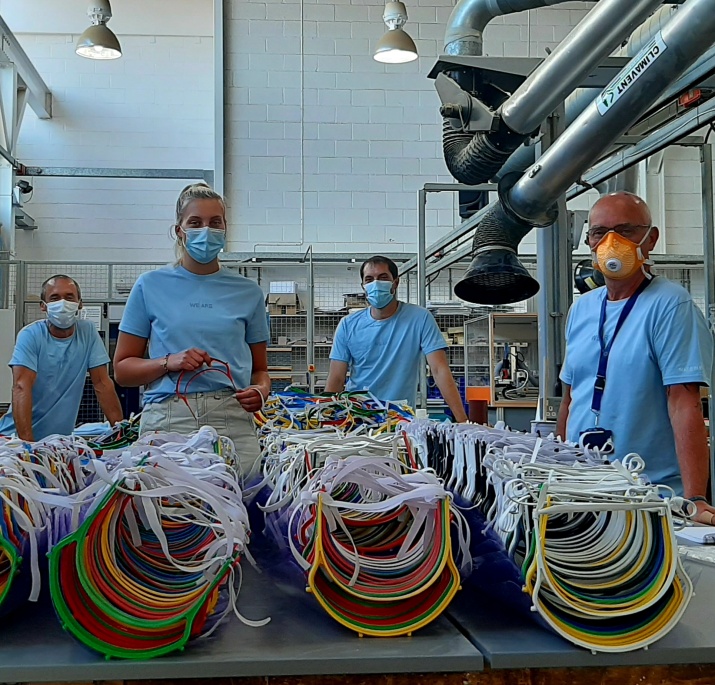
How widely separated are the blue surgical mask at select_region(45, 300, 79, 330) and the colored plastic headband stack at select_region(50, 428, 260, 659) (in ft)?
10.1

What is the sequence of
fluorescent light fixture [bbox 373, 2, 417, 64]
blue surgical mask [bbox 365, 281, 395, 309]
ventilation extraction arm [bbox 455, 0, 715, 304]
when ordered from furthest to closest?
fluorescent light fixture [bbox 373, 2, 417, 64] < blue surgical mask [bbox 365, 281, 395, 309] < ventilation extraction arm [bbox 455, 0, 715, 304]

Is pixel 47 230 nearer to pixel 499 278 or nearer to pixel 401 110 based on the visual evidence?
pixel 401 110

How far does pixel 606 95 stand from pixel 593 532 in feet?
3.75

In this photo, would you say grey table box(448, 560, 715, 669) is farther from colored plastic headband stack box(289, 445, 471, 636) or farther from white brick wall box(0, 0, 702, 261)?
white brick wall box(0, 0, 702, 261)

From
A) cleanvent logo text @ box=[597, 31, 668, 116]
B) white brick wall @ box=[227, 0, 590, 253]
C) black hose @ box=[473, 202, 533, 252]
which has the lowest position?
black hose @ box=[473, 202, 533, 252]

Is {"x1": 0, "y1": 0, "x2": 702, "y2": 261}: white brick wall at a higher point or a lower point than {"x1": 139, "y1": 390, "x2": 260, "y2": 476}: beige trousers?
higher

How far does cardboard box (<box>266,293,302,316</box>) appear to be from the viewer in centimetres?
846

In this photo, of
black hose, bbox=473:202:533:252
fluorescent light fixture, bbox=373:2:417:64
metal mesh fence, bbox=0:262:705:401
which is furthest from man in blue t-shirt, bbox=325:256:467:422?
metal mesh fence, bbox=0:262:705:401

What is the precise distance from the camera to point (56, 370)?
12.3ft

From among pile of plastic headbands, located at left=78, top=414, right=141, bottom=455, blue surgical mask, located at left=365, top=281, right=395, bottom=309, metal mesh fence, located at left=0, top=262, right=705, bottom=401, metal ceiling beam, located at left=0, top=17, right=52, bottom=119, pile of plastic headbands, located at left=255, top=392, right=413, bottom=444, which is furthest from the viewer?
metal mesh fence, located at left=0, top=262, right=705, bottom=401

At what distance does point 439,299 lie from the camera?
938 cm

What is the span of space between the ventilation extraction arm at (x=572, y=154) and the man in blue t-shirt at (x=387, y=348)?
3.02ft

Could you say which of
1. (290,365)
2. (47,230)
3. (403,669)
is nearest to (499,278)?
(403,669)

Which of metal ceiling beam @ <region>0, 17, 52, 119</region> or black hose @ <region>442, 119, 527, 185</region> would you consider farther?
metal ceiling beam @ <region>0, 17, 52, 119</region>
